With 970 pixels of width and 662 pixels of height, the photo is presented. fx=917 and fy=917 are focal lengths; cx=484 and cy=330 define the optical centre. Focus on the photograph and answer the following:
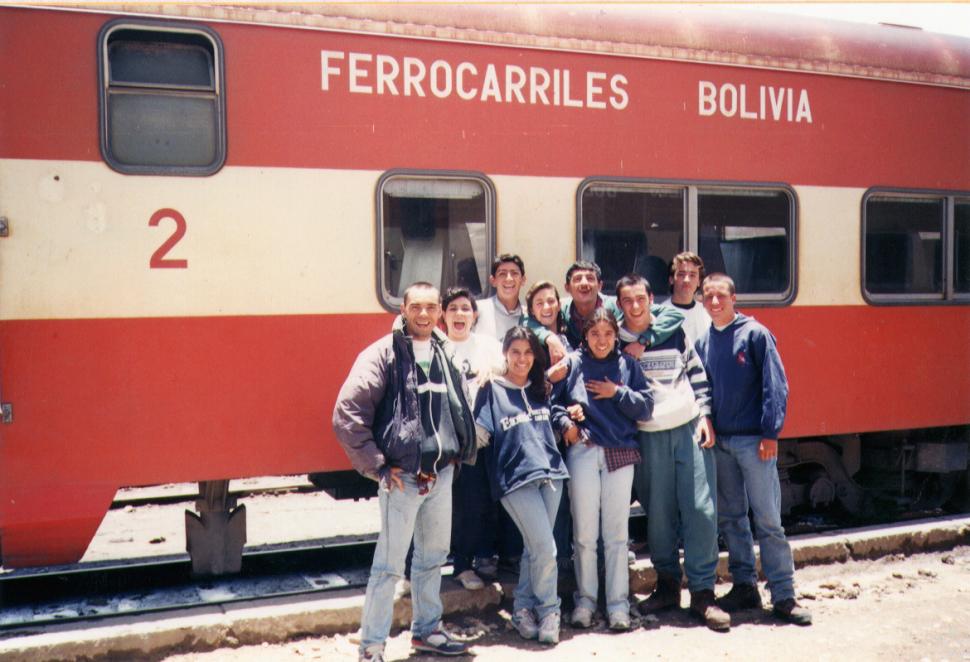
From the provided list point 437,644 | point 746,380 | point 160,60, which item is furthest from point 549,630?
point 160,60

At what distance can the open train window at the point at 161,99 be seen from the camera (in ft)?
14.6

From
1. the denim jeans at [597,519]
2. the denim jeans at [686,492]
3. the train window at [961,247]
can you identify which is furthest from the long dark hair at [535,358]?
the train window at [961,247]

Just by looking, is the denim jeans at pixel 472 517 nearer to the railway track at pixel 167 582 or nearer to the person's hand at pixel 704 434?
the railway track at pixel 167 582

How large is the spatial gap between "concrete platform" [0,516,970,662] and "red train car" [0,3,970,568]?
0.42 metres

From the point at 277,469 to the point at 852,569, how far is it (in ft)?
11.8

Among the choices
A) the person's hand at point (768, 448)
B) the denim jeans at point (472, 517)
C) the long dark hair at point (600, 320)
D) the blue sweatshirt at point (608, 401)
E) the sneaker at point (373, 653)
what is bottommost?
the sneaker at point (373, 653)

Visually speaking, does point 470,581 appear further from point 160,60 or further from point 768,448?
A: point 160,60

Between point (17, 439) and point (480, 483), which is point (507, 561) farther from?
point (17, 439)

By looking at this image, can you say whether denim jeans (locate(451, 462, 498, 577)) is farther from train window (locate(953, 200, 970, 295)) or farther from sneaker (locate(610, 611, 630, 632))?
train window (locate(953, 200, 970, 295))

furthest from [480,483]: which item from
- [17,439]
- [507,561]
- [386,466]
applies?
[17,439]

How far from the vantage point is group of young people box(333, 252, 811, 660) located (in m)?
4.11

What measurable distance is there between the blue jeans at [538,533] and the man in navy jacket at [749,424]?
101 cm

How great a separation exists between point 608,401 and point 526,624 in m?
1.18

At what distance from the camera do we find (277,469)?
188 inches
